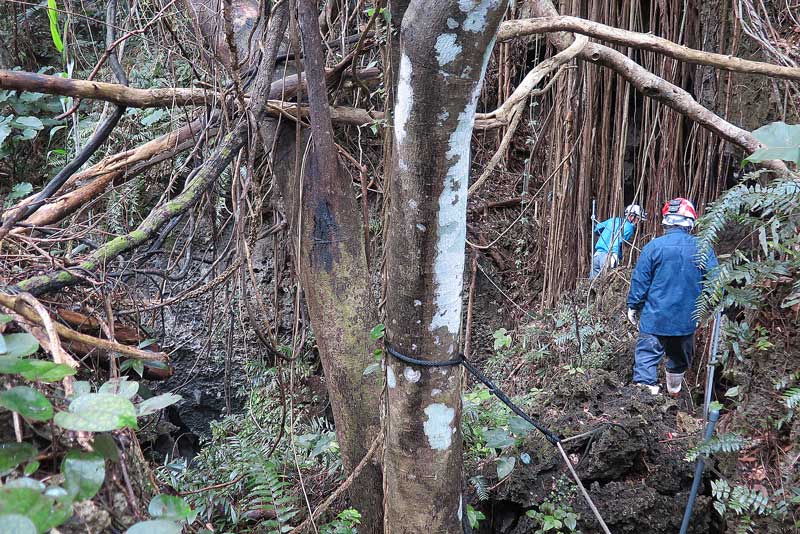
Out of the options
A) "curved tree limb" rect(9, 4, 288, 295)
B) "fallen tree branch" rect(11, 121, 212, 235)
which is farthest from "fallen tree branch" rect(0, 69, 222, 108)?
"curved tree limb" rect(9, 4, 288, 295)

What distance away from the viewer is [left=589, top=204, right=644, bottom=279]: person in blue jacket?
450cm

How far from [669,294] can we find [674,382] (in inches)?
24.8

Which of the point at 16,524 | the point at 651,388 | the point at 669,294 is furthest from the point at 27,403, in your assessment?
the point at 669,294

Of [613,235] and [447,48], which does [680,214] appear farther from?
[447,48]

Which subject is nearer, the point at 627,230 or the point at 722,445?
the point at 722,445

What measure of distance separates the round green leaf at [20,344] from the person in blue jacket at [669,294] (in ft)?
11.6

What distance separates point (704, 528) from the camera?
2242 mm

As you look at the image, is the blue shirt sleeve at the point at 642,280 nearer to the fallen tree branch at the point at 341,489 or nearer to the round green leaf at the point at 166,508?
the fallen tree branch at the point at 341,489

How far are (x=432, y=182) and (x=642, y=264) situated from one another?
9.76 ft

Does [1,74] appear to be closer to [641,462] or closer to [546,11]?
[546,11]

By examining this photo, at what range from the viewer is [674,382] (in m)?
3.89

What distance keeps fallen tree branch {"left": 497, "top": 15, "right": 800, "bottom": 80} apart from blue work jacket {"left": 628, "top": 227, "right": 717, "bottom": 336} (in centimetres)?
123

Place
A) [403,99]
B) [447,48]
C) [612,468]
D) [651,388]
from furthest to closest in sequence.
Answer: [651,388] → [612,468] → [403,99] → [447,48]

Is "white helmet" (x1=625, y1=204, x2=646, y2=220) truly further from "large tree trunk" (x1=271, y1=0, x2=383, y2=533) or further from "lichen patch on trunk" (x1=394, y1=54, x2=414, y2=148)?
"lichen patch on trunk" (x1=394, y1=54, x2=414, y2=148)
